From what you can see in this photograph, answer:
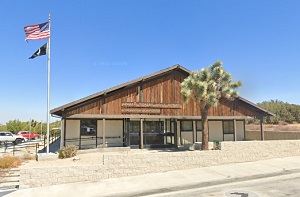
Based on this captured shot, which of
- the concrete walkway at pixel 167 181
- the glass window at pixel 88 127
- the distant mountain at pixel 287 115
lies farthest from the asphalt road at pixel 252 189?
the distant mountain at pixel 287 115

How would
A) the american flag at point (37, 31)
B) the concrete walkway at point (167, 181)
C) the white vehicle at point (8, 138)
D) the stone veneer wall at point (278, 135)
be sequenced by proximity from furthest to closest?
the white vehicle at point (8, 138) → the stone veneer wall at point (278, 135) → the american flag at point (37, 31) → the concrete walkway at point (167, 181)

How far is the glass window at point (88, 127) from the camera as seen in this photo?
782 inches

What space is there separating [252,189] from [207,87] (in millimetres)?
8073

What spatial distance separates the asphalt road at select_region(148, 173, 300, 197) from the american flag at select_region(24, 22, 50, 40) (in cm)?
1268

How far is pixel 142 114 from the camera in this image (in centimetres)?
1962

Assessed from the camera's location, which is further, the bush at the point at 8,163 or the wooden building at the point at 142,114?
the wooden building at the point at 142,114

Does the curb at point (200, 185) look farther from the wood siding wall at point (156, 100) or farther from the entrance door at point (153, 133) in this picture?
the entrance door at point (153, 133)

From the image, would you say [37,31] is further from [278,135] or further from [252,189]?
[278,135]

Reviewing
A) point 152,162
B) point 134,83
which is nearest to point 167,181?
point 152,162

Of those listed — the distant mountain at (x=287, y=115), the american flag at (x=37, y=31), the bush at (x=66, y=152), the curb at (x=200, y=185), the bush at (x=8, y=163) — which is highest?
the american flag at (x=37, y=31)

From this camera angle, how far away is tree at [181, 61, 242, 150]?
51.9 feet

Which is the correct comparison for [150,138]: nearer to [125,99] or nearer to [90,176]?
[125,99]

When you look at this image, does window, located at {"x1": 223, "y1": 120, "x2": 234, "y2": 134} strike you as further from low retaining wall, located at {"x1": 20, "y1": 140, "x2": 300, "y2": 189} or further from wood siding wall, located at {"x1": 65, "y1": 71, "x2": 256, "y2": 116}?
low retaining wall, located at {"x1": 20, "y1": 140, "x2": 300, "y2": 189}

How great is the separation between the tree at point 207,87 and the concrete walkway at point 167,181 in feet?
11.0
